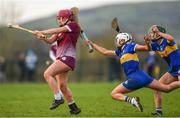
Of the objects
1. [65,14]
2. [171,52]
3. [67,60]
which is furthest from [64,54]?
[171,52]

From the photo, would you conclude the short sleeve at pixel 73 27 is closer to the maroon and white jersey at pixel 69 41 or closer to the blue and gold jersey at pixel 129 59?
the maroon and white jersey at pixel 69 41

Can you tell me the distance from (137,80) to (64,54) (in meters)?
1.81

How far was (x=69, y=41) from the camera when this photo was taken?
18.3 m

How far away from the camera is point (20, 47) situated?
61594 millimetres

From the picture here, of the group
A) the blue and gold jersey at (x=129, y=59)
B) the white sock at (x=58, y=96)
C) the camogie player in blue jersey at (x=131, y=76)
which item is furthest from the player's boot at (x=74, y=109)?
the blue and gold jersey at (x=129, y=59)

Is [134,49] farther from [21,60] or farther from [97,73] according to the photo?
[97,73]

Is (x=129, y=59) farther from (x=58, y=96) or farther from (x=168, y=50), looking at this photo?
(x=58, y=96)

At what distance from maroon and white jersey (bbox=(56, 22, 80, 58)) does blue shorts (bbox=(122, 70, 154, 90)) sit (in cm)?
152

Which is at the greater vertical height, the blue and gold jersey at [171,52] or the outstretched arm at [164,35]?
the outstretched arm at [164,35]

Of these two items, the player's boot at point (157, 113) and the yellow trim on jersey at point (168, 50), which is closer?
the player's boot at point (157, 113)

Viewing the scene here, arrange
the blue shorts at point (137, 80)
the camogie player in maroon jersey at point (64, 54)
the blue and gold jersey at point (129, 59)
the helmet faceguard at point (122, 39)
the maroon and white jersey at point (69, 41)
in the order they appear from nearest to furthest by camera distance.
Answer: the blue shorts at point (137, 80) < the blue and gold jersey at point (129, 59) < the helmet faceguard at point (122, 39) < the camogie player in maroon jersey at point (64, 54) < the maroon and white jersey at point (69, 41)

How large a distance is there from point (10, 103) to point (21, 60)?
2589 centimetres

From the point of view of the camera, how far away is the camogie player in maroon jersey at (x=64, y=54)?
1812cm

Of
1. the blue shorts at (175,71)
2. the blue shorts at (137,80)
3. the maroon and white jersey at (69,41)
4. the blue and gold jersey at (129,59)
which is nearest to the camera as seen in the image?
the blue shorts at (137,80)
